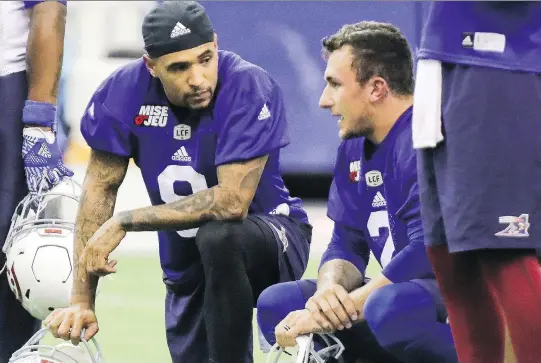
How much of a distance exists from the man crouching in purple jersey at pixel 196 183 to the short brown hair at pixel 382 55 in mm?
335

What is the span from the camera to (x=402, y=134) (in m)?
3.20

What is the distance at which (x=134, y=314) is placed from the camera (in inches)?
198

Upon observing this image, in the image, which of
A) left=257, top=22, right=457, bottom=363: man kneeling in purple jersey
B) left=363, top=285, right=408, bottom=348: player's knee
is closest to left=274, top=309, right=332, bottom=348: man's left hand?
left=257, top=22, right=457, bottom=363: man kneeling in purple jersey

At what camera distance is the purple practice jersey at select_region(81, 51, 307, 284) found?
3.44 meters

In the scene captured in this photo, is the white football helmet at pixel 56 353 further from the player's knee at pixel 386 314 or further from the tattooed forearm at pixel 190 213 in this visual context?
the player's knee at pixel 386 314

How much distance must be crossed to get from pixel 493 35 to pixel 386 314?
29.3 inches

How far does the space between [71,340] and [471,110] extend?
4.08 ft

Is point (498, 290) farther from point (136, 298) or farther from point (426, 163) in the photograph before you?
point (136, 298)

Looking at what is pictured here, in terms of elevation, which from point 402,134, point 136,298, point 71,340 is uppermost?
point 402,134

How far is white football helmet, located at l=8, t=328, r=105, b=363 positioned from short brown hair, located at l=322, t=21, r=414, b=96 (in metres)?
0.96

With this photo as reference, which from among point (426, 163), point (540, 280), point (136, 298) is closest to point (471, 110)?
point (426, 163)

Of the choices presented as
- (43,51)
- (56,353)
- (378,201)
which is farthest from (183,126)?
(56,353)

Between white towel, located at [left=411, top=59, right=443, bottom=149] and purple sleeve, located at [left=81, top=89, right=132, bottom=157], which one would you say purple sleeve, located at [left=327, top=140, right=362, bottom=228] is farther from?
white towel, located at [left=411, top=59, right=443, bottom=149]

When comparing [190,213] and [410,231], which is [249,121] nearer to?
[190,213]
